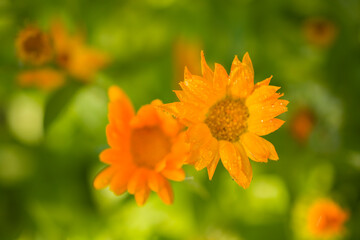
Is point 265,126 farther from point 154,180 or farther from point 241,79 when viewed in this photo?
point 154,180

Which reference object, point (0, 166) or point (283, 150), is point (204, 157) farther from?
point (0, 166)

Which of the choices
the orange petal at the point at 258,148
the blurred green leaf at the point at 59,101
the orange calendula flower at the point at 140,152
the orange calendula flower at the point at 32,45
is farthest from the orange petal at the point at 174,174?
the orange calendula flower at the point at 32,45

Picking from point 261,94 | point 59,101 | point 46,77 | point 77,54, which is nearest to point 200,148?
point 261,94

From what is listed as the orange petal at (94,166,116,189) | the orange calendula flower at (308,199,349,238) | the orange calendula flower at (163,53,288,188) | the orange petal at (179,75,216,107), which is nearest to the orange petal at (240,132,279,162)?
the orange calendula flower at (163,53,288,188)

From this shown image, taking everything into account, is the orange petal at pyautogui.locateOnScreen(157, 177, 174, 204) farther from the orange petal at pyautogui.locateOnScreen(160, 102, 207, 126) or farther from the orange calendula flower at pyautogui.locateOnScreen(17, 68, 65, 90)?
the orange calendula flower at pyautogui.locateOnScreen(17, 68, 65, 90)

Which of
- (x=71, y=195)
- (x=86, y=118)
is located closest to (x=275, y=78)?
(x=86, y=118)

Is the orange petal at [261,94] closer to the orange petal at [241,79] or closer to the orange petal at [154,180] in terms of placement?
the orange petal at [241,79]

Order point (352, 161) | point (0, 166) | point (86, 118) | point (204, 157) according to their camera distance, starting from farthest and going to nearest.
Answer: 1. point (0, 166)
2. point (86, 118)
3. point (352, 161)
4. point (204, 157)
